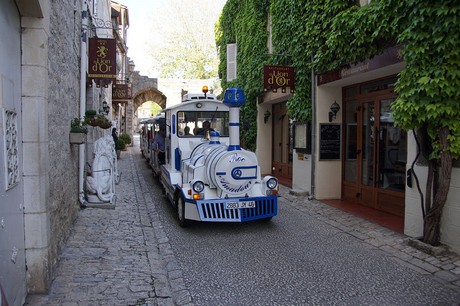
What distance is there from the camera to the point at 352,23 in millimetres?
7070

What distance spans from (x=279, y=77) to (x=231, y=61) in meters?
7.05

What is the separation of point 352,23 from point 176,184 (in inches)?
172

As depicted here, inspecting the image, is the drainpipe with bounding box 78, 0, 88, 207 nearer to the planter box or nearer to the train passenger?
the planter box

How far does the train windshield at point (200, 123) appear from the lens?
8.51 metres

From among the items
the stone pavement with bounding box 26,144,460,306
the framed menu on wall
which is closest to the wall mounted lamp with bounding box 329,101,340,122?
the framed menu on wall

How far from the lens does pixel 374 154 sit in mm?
8039

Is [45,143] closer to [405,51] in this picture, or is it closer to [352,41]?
[405,51]

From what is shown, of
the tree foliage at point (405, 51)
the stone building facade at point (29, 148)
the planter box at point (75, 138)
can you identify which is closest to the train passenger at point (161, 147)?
the tree foliage at point (405, 51)

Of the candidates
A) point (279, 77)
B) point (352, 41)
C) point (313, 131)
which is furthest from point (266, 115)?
point (352, 41)

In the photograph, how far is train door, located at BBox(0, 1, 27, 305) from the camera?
301cm

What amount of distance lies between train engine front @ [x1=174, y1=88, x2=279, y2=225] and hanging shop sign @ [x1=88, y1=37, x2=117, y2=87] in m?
3.17

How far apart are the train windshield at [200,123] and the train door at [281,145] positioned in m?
3.96

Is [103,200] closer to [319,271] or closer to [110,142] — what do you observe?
[110,142]

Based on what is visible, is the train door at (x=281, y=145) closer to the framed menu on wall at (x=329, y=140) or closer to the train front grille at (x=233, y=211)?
the framed menu on wall at (x=329, y=140)
